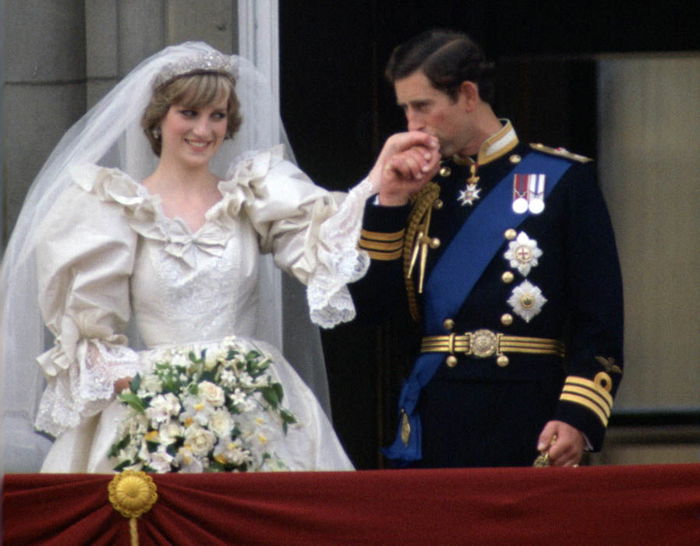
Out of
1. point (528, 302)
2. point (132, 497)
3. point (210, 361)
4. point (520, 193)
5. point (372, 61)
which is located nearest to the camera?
point (132, 497)

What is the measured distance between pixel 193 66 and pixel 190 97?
8cm

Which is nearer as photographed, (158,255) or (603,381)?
(603,381)

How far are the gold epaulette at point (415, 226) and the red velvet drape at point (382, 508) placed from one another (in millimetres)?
682

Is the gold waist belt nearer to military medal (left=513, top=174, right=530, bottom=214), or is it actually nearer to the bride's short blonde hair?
military medal (left=513, top=174, right=530, bottom=214)

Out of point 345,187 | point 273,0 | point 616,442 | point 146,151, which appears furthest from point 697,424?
point 146,151

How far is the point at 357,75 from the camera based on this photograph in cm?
630

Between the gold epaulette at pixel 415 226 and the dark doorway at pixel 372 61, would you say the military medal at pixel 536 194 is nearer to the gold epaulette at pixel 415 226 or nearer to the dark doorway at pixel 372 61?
the gold epaulette at pixel 415 226

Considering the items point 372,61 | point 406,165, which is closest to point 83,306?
point 406,165

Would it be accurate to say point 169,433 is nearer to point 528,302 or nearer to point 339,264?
point 339,264

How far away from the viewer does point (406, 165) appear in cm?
443

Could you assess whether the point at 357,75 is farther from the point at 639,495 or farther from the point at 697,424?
the point at 639,495

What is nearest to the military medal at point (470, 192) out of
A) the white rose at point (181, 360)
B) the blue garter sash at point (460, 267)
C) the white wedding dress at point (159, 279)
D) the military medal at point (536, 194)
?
the blue garter sash at point (460, 267)

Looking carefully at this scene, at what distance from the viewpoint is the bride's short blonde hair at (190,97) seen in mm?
4727
